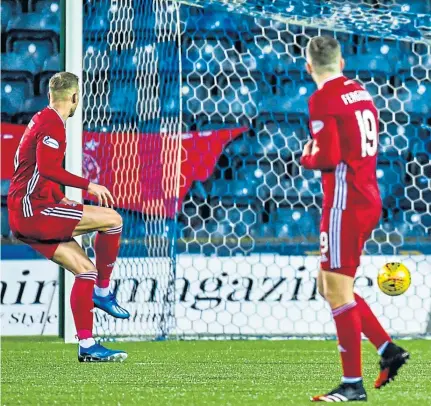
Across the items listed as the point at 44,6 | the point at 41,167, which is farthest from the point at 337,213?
the point at 44,6

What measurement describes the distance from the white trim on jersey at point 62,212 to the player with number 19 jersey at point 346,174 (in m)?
1.78

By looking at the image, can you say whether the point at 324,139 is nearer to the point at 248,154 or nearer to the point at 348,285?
the point at 348,285

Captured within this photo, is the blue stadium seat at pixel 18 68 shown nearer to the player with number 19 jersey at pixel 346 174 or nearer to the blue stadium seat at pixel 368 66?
the blue stadium seat at pixel 368 66

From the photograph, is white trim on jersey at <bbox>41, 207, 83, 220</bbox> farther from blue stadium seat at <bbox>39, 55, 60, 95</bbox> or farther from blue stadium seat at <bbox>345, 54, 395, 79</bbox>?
blue stadium seat at <bbox>345, 54, 395, 79</bbox>

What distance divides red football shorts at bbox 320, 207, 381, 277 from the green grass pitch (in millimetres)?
415

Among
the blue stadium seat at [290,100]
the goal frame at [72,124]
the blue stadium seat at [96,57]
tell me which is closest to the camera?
the goal frame at [72,124]

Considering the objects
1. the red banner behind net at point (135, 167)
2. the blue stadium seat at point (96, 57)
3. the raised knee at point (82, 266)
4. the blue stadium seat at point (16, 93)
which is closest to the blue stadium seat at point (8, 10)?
the blue stadium seat at point (16, 93)

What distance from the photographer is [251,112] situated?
8.57 meters

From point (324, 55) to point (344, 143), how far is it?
27 centimetres

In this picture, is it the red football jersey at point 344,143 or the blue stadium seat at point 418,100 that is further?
the blue stadium seat at point 418,100

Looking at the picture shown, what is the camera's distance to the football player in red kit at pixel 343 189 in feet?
11.2

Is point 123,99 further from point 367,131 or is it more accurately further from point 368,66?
point 367,131

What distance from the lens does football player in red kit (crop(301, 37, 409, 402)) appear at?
3418mm

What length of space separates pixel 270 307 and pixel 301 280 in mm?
230
